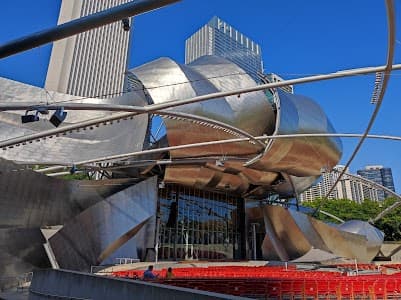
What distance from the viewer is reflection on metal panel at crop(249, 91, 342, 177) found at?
2555 cm

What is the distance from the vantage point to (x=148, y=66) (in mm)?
24922

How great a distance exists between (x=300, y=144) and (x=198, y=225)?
40.2 ft

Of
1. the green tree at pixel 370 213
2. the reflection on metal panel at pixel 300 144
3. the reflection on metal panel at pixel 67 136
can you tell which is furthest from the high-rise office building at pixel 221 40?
the reflection on metal panel at pixel 67 136

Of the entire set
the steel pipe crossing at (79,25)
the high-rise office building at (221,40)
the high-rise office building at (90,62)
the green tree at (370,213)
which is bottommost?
the steel pipe crossing at (79,25)

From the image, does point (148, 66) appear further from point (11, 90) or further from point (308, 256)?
point (308, 256)

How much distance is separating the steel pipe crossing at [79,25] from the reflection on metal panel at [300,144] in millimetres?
20972

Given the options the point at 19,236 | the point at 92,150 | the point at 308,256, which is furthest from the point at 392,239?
the point at 19,236

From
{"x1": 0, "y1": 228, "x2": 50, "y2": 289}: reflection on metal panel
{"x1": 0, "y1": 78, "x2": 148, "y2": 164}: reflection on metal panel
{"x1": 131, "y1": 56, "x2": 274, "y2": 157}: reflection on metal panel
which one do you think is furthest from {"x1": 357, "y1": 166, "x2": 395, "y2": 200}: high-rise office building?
{"x1": 0, "y1": 228, "x2": 50, "y2": 289}: reflection on metal panel

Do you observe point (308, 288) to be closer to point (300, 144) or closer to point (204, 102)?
point (204, 102)

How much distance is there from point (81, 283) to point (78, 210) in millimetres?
16389

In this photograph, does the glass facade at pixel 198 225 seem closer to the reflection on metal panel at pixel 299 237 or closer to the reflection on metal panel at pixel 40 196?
the reflection on metal panel at pixel 299 237

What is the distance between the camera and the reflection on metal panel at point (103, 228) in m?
18.7

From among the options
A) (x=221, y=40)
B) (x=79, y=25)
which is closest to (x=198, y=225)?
(x=79, y=25)

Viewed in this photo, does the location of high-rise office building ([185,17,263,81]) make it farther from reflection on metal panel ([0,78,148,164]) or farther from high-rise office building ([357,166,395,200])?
high-rise office building ([357,166,395,200])
